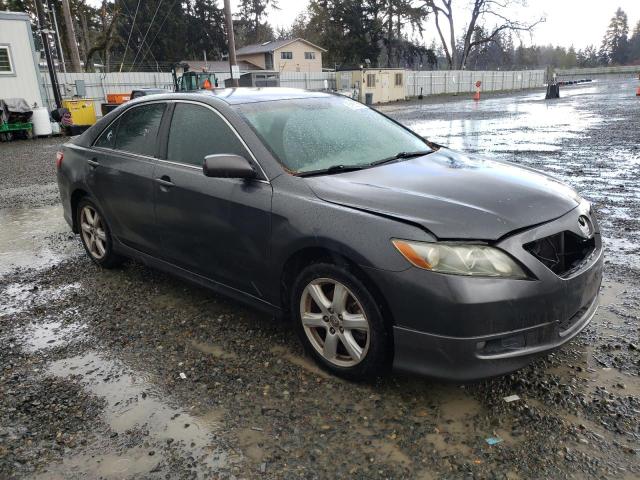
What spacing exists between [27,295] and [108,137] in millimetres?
1550

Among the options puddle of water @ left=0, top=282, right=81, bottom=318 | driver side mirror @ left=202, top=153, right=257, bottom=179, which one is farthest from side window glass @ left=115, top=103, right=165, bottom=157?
puddle of water @ left=0, top=282, right=81, bottom=318

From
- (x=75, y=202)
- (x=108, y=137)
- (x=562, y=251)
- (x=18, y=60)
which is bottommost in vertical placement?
(x=75, y=202)

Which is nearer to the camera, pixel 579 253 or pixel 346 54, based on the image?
pixel 579 253

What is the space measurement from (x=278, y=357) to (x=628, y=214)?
4.74 metres

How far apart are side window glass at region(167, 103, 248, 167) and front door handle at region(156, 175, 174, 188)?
15cm

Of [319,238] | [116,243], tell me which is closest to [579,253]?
[319,238]

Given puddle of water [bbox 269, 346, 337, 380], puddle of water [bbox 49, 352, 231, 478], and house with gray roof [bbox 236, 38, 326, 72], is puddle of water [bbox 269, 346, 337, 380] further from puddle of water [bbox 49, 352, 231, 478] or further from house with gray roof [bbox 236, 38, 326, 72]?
house with gray roof [bbox 236, 38, 326, 72]

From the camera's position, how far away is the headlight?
256 cm

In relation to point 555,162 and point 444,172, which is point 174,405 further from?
point 555,162

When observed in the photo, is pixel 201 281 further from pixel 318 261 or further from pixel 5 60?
pixel 5 60

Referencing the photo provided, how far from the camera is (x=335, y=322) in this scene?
9.95 feet

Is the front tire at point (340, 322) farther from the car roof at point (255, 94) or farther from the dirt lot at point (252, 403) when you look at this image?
the car roof at point (255, 94)

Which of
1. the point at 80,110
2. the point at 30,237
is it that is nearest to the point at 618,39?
the point at 80,110

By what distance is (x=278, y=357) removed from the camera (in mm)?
3436
